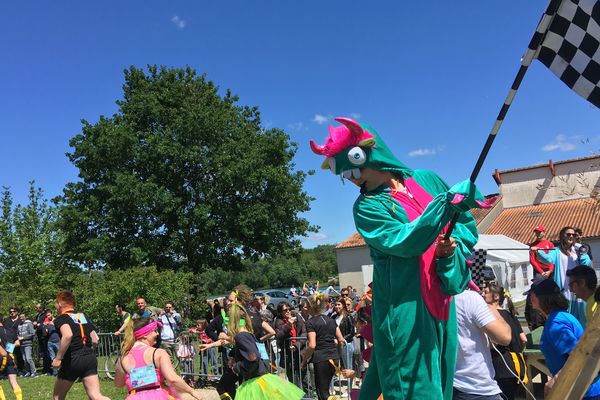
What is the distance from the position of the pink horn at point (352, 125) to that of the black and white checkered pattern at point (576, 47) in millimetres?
859

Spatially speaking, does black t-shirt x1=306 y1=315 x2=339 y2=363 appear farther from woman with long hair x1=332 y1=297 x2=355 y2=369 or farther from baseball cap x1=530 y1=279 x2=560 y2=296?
baseball cap x1=530 y1=279 x2=560 y2=296

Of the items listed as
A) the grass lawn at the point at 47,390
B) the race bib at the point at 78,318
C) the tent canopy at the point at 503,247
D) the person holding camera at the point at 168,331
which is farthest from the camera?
the tent canopy at the point at 503,247

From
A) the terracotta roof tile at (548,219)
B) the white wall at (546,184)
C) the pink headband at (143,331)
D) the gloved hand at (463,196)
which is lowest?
the pink headband at (143,331)

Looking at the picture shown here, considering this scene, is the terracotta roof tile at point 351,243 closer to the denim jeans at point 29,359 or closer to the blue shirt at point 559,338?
the denim jeans at point 29,359

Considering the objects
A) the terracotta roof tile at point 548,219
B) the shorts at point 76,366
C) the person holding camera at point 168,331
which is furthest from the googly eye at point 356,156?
the terracotta roof tile at point 548,219

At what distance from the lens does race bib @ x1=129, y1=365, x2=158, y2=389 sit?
4.84 m

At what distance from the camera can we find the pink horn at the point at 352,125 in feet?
8.27

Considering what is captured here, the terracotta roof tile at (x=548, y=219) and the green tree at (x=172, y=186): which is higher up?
the green tree at (x=172, y=186)

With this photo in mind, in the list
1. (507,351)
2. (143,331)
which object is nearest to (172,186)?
(143,331)

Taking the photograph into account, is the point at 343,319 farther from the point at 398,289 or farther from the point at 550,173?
the point at 550,173

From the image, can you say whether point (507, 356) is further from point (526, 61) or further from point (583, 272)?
point (526, 61)

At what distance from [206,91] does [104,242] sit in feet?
30.2

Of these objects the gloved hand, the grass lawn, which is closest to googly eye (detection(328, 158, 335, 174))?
the gloved hand

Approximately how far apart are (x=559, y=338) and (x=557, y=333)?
3 cm
